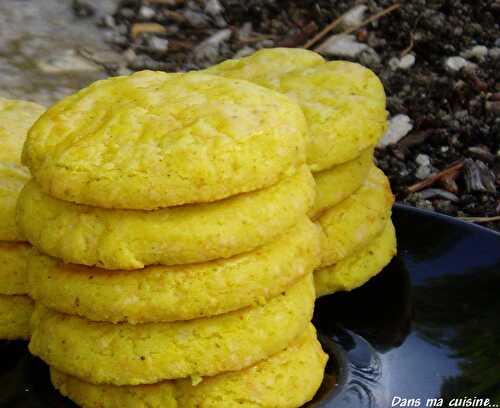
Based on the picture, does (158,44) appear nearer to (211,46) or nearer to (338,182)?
(211,46)

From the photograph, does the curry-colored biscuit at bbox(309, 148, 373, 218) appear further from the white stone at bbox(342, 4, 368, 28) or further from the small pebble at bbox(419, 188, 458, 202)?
the white stone at bbox(342, 4, 368, 28)

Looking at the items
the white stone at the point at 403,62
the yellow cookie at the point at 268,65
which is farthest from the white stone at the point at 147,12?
the yellow cookie at the point at 268,65

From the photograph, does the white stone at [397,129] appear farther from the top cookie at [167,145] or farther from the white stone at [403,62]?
the top cookie at [167,145]

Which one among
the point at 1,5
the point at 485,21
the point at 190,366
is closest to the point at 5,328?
the point at 190,366

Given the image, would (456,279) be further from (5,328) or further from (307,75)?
(5,328)

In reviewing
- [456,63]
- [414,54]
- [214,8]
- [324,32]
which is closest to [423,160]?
[456,63]
